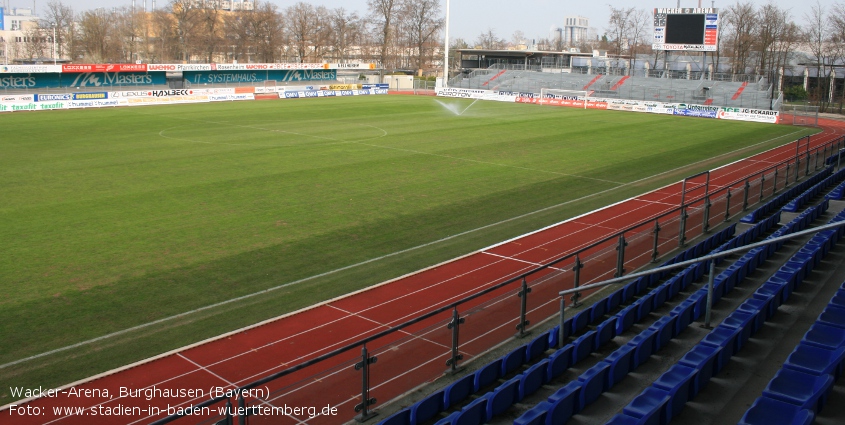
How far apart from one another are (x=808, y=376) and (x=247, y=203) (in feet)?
58.1

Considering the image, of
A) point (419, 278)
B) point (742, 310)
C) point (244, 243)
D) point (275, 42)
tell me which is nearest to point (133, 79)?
point (275, 42)

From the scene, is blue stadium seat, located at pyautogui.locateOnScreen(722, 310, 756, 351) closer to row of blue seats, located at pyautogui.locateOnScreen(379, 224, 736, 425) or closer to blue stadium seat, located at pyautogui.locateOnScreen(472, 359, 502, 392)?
row of blue seats, located at pyautogui.locateOnScreen(379, 224, 736, 425)

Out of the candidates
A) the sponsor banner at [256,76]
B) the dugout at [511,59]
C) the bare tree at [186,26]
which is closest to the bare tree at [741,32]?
the dugout at [511,59]

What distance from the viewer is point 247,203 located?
22797 millimetres

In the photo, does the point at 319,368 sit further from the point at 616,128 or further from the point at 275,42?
the point at 275,42

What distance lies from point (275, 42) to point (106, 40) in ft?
86.7

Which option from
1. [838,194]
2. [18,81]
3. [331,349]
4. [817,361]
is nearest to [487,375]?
[331,349]

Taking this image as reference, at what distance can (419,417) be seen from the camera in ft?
27.8

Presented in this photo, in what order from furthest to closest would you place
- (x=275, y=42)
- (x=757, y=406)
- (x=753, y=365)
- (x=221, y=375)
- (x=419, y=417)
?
(x=275, y=42), (x=221, y=375), (x=753, y=365), (x=419, y=417), (x=757, y=406)

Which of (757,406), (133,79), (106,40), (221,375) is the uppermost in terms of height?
(106,40)

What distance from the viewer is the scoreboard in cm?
6531

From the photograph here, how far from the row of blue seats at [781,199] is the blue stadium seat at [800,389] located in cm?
1080

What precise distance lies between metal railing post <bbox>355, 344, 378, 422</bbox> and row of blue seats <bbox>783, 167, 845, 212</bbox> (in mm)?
15001

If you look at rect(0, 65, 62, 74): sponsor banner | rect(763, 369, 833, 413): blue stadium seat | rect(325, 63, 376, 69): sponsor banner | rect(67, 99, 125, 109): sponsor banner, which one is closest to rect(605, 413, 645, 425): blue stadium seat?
rect(763, 369, 833, 413): blue stadium seat
